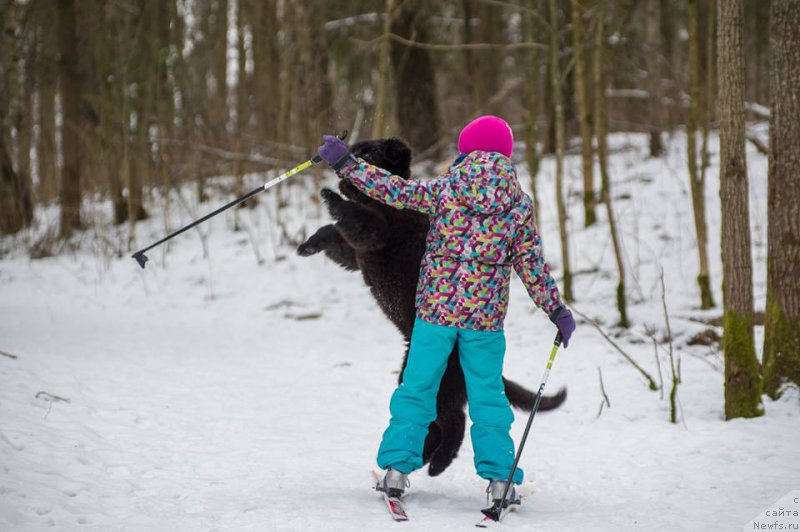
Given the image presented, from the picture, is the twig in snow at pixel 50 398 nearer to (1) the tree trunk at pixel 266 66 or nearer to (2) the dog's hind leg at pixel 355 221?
(2) the dog's hind leg at pixel 355 221

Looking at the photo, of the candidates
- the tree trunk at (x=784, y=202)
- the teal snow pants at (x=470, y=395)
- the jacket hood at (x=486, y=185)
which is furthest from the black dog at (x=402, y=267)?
the tree trunk at (x=784, y=202)

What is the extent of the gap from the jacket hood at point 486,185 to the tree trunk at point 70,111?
1072cm

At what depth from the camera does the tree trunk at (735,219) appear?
4.16 m

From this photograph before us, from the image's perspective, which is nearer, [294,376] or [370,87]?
[294,376]

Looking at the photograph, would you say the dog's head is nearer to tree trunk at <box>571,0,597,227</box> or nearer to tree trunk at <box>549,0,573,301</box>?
tree trunk at <box>549,0,573,301</box>

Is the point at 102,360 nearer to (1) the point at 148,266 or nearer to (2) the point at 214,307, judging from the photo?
(2) the point at 214,307

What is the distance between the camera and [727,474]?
3.75 metres

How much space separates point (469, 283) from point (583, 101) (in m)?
4.56

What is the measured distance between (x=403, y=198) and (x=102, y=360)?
4.15 m

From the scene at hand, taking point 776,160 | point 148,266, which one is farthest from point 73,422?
point 148,266

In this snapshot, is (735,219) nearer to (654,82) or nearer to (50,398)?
(50,398)

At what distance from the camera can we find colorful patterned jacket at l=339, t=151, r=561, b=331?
119 inches

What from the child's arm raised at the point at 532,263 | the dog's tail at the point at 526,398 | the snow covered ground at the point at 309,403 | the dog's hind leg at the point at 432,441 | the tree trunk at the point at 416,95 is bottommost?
the snow covered ground at the point at 309,403

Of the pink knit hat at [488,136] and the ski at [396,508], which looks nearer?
the ski at [396,508]
